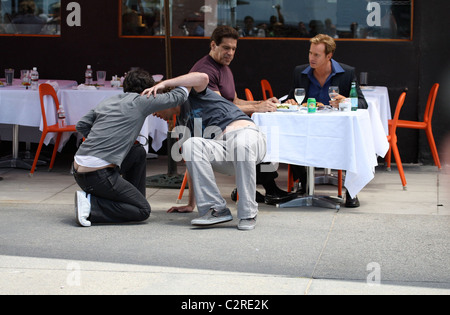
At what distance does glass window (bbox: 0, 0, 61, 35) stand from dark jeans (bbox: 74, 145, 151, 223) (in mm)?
4514

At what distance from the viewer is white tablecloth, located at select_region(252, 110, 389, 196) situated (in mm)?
6352

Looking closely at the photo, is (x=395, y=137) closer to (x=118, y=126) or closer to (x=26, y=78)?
(x=118, y=126)

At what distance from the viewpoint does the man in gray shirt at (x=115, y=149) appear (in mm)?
5902

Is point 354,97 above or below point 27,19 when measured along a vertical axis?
below

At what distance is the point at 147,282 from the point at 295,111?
2593mm

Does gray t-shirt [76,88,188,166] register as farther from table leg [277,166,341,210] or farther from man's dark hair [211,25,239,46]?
table leg [277,166,341,210]

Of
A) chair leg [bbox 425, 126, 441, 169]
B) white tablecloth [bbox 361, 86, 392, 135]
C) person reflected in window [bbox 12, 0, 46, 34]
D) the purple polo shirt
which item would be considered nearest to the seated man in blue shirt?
the purple polo shirt

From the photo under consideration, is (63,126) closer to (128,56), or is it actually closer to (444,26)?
(128,56)

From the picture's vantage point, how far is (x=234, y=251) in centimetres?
525

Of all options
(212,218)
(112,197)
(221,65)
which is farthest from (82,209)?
(221,65)

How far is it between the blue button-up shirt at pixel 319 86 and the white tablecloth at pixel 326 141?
0.52 m

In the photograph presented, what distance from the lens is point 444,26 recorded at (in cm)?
901

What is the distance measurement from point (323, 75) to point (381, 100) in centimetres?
149
